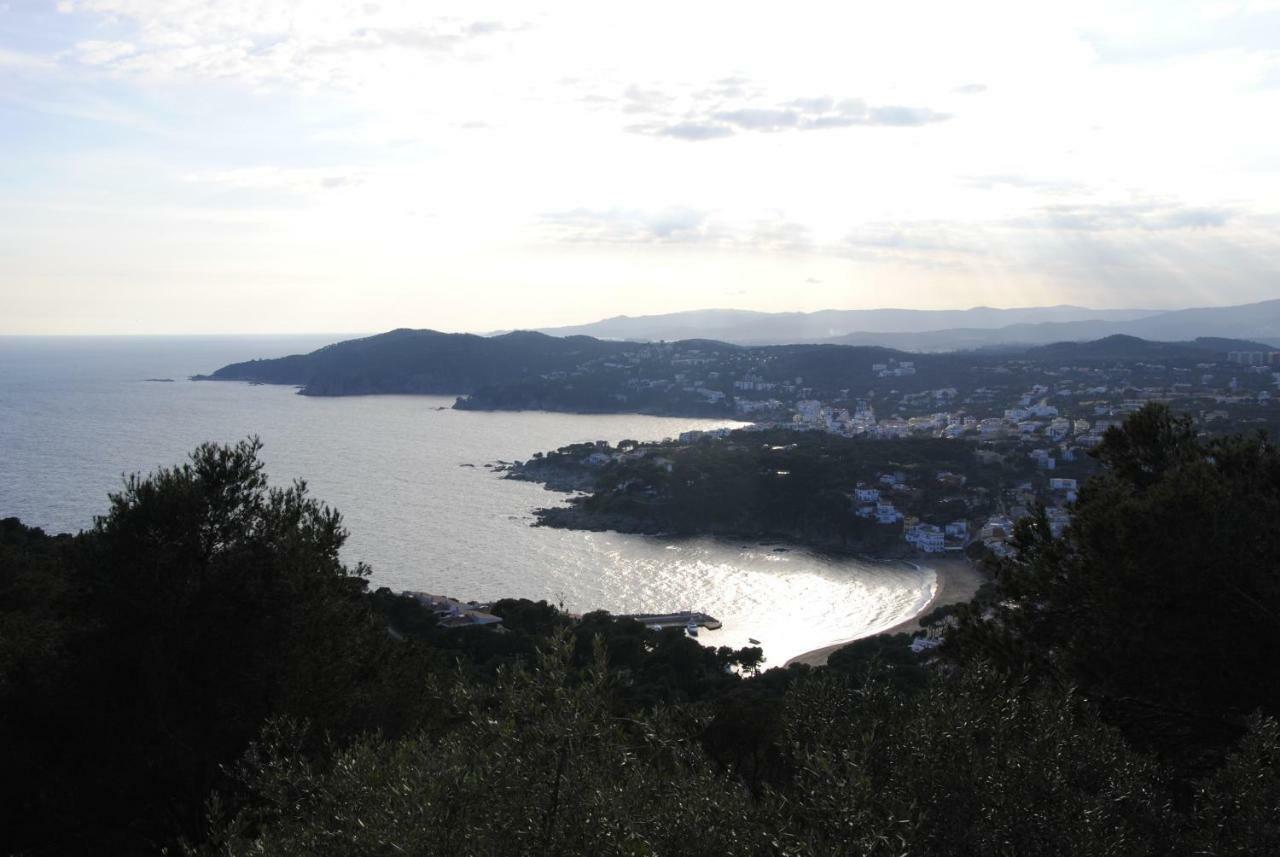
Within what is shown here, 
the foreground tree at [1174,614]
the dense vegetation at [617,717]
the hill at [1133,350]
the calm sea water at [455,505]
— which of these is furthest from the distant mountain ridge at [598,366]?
the foreground tree at [1174,614]

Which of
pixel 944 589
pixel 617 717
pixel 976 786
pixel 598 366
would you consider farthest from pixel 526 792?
pixel 598 366

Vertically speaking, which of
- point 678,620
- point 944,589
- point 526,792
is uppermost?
point 526,792

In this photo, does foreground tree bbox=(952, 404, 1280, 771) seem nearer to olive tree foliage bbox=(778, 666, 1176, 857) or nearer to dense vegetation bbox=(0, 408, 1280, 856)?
dense vegetation bbox=(0, 408, 1280, 856)

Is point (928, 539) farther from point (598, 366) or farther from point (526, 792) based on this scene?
point (598, 366)

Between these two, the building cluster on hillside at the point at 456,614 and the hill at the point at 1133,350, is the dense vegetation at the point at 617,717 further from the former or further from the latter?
the hill at the point at 1133,350

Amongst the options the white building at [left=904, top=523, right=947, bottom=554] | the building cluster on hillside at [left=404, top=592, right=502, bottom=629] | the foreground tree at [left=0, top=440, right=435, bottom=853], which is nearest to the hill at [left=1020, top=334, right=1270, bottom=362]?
the white building at [left=904, top=523, right=947, bottom=554]

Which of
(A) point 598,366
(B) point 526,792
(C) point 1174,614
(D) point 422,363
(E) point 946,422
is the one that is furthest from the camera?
(D) point 422,363
